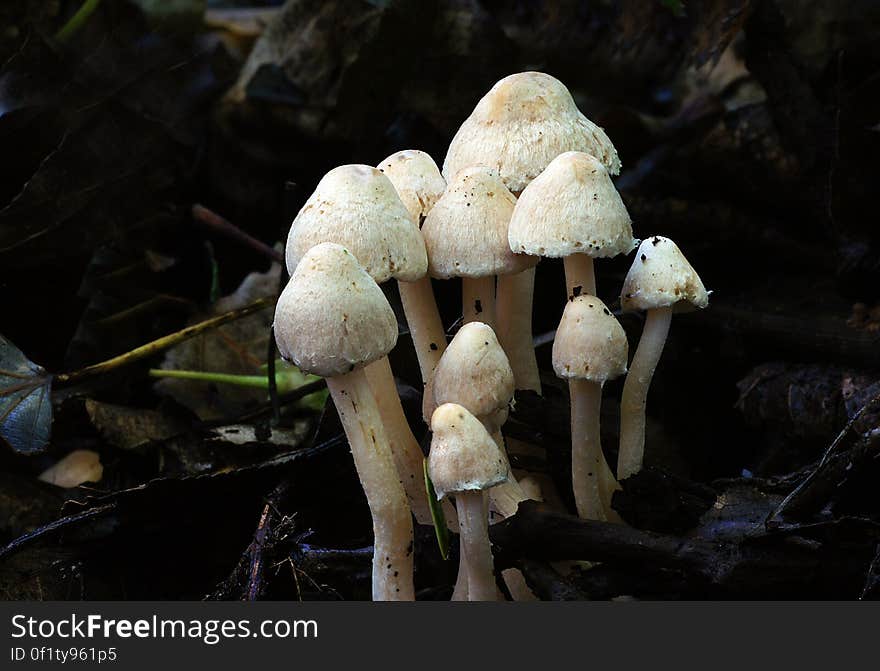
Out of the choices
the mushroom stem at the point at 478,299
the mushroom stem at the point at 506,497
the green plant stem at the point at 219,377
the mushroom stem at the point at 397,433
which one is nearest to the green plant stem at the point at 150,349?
the green plant stem at the point at 219,377

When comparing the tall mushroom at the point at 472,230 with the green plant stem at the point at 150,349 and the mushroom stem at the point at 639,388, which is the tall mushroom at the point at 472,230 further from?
the green plant stem at the point at 150,349

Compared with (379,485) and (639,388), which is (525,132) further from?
(379,485)

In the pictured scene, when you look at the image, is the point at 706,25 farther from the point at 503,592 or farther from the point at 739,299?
the point at 503,592

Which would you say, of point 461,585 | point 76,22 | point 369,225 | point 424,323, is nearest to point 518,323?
point 424,323

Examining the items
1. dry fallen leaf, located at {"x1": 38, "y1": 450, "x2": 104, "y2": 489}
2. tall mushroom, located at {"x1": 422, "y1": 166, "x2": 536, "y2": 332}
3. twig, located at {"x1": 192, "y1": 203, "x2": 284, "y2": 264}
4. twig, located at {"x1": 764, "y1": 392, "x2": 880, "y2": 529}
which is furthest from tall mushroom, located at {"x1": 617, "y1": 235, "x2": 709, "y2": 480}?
dry fallen leaf, located at {"x1": 38, "y1": 450, "x2": 104, "y2": 489}

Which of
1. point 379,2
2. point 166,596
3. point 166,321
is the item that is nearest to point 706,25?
point 379,2

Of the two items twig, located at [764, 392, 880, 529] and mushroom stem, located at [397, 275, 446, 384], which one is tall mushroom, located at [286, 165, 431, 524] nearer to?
mushroom stem, located at [397, 275, 446, 384]
